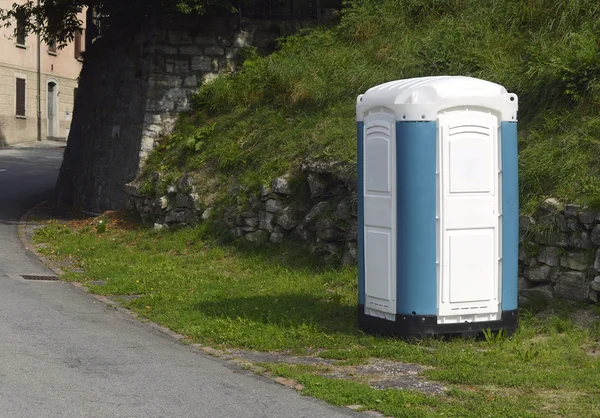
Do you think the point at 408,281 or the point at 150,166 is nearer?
the point at 408,281

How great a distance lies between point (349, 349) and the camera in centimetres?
909

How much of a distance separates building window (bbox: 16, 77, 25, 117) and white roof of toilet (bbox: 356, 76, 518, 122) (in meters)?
38.0

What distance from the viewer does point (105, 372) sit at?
804 cm

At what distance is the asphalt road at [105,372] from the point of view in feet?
22.5

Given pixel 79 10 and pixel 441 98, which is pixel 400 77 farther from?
pixel 79 10

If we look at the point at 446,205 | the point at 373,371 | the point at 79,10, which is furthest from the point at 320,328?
the point at 79,10

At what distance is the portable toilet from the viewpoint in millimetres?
8906

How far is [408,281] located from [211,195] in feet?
25.6

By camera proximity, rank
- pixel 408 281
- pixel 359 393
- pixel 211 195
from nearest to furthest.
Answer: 1. pixel 359 393
2. pixel 408 281
3. pixel 211 195

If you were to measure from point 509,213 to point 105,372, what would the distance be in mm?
3973

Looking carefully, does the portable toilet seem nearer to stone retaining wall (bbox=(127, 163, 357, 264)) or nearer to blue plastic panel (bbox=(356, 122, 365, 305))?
blue plastic panel (bbox=(356, 122, 365, 305))

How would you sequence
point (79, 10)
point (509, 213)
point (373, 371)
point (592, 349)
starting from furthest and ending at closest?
point (79, 10), point (509, 213), point (592, 349), point (373, 371)

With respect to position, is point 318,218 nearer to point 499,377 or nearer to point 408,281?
point 408,281

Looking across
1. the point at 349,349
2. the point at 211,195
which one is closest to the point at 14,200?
the point at 211,195
